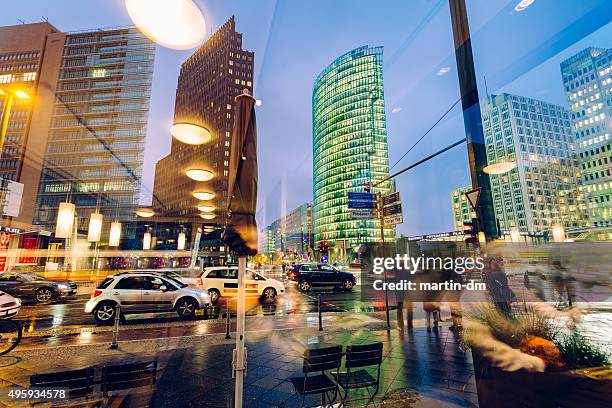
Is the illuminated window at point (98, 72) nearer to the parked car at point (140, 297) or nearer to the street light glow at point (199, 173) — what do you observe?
the street light glow at point (199, 173)

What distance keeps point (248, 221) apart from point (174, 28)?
292 cm

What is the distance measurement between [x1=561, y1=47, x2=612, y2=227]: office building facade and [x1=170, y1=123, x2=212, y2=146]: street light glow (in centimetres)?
4541

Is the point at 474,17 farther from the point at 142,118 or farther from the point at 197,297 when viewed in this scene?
the point at 142,118

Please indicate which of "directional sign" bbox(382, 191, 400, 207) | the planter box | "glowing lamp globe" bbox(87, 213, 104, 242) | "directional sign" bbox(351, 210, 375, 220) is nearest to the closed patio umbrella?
the planter box

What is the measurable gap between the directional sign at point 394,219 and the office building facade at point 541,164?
46.4 metres

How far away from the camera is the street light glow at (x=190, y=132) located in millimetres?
6983

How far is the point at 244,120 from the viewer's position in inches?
128

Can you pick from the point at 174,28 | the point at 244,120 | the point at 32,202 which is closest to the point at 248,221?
the point at 244,120

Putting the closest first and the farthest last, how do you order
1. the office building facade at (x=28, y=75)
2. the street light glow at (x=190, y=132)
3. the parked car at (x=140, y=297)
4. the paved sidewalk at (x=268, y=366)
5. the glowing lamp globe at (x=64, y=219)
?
the paved sidewalk at (x=268, y=366), the street light glow at (x=190, y=132), the parked car at (x=140, y=297), the glowing lamp globe at (x=64, y=219), the office building facade at (x=28, y=75)

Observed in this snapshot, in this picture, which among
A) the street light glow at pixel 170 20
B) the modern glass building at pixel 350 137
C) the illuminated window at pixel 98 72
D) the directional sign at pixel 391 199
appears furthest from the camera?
the modern glass building at pixel 350 137

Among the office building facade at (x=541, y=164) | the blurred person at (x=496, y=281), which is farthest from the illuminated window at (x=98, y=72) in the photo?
the office building facade at (x=541, y=164)

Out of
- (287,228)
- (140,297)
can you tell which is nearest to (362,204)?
(140,297)

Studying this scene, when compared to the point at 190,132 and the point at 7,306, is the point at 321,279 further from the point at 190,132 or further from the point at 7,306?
the point at 7,306

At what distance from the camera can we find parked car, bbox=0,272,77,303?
12.5 metres
